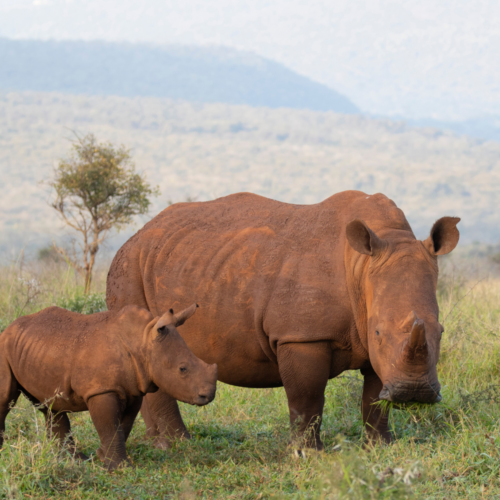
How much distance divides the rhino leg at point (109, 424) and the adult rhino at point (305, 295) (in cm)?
107

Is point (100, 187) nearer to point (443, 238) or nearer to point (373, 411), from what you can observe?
point (373, 411)

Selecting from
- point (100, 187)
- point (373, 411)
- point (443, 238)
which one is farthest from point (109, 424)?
point (100, 187)

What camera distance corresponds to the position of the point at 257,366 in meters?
5.64

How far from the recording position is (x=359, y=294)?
201 inches

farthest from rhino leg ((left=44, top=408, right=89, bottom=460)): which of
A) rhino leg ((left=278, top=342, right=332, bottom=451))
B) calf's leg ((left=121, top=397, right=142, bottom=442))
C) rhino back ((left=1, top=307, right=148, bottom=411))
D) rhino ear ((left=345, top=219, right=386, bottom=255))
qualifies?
rhino ear ((left=345, top=219, right=386, bottom=255))

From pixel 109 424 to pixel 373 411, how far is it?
2.13 meters

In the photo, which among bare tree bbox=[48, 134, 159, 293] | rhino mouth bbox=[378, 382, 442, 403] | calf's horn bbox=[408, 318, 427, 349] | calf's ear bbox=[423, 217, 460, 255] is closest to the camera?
calf's horn bbox=[408, 318, 427, 349]

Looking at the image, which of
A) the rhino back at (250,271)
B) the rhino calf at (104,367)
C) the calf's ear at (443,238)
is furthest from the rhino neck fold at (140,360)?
the calf's ear at (443,238)

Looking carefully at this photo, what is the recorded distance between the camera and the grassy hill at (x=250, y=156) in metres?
96.6

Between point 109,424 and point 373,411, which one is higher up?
point 109,424

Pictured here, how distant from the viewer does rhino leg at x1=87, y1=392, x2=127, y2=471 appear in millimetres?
4816

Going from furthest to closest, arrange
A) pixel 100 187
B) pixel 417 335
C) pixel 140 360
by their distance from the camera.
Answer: pixel 100 187, pixel 140 360, pixel 417 335

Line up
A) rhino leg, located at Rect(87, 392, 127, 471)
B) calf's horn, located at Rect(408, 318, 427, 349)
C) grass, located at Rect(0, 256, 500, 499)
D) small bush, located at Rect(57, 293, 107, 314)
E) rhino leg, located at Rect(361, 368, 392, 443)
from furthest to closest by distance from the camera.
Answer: small bush, located at Rect(57, 293, 107, 314)
rhino leg, located at Rect(361, 368, 392, 443)
rhino leg, located at Rect(87, 392, 127, 471)
calf's horn, located at Rect(408, 318, 427, 349)
grass, located at Rect(0, 256, 500, 499)

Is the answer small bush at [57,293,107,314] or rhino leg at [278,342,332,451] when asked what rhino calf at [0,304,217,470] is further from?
small bush at [57,293,107,314]
